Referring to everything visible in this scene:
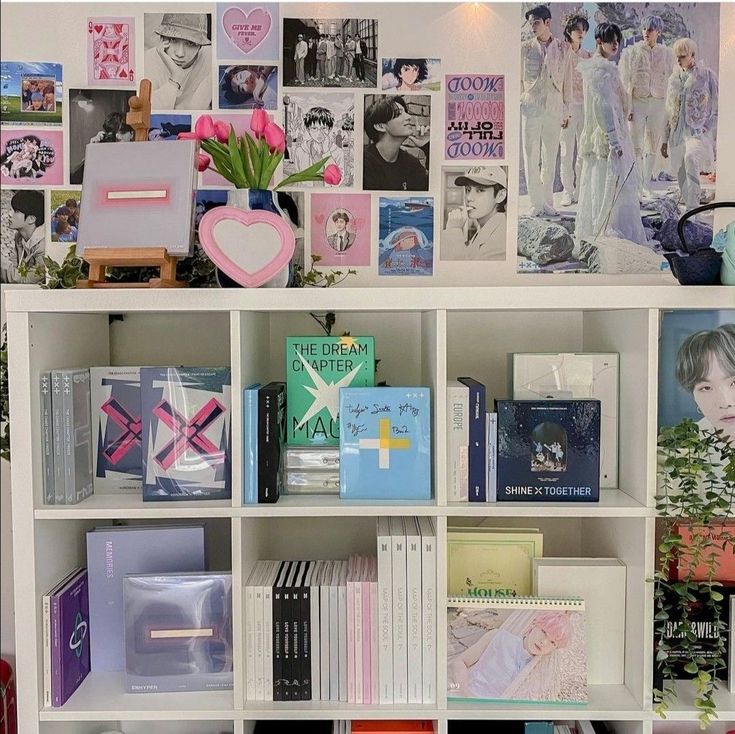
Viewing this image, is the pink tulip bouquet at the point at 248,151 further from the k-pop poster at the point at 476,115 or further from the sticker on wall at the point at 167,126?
the k-pop poster at the point at 476,115

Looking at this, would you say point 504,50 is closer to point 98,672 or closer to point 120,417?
point 120,417

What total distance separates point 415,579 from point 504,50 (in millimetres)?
1269

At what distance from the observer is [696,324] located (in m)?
1.53

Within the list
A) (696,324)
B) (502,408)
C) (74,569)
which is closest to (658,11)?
(696,324)

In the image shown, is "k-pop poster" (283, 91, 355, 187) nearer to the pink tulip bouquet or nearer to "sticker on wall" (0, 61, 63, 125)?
the pink tulip bouquet

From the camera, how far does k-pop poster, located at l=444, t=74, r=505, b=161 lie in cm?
181

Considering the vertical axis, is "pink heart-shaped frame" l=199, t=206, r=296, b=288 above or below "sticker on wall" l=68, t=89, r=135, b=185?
below

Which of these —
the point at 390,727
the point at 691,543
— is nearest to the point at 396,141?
the point at 691,543

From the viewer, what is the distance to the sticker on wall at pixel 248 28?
1.81 meters

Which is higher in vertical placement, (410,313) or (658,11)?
(658,11)

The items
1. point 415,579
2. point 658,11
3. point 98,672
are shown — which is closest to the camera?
point 415,579

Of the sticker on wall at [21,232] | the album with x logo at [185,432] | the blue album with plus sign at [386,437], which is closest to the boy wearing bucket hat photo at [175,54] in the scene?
the sticker on wall at [21,232]

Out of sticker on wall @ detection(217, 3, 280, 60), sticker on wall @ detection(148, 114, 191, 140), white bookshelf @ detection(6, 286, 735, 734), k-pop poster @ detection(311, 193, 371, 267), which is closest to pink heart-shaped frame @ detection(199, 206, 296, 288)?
white bookshelf @ detection(6, 286, 735, 734)

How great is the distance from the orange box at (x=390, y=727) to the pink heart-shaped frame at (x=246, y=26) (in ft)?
5.19
